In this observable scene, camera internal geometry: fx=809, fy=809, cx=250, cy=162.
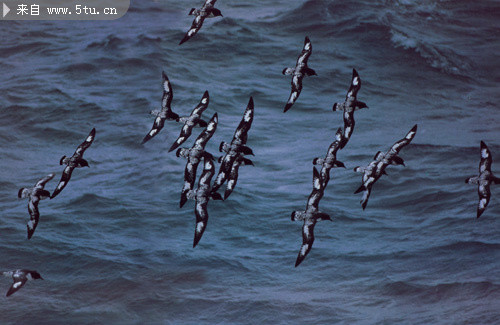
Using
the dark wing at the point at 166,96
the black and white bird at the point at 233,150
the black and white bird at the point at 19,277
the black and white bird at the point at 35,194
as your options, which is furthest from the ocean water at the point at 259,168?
the dark wing at the point at 166,96

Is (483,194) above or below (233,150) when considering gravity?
below

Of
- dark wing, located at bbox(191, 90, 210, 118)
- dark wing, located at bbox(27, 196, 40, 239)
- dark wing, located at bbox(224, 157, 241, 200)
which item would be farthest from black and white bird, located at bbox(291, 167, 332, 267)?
dark wing, located at bbox(27, 196, 40, 239)

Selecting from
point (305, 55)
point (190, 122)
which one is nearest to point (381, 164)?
point (305, 55)

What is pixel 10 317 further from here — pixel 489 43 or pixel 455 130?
pixel 489 43

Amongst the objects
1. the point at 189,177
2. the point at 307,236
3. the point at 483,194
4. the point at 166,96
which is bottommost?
the point at 307,236

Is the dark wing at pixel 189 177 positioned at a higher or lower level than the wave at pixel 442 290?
higher

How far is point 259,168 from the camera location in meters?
31.7

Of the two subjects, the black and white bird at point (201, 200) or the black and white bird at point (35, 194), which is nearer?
the black and white bird at point (35, 194)

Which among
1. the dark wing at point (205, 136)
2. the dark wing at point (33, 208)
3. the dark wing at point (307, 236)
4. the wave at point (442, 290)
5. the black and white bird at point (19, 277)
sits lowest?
the wave at point (442, 290)

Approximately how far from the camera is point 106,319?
2541 centimetres

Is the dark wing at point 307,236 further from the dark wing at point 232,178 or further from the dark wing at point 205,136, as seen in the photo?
the dark wing at point 205,136

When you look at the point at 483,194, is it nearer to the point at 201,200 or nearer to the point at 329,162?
the point at 329,162

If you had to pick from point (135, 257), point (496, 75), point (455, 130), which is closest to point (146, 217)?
point (135, 257)

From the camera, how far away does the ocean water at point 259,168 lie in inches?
1023
